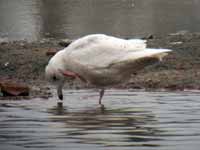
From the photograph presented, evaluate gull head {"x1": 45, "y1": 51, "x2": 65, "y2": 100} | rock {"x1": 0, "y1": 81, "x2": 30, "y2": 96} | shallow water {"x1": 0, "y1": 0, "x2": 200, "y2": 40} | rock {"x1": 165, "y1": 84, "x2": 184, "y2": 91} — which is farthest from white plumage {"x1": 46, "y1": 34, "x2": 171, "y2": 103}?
shallow water {"x1": 0, "y1": 0, "x2": 200, "y2": 40}

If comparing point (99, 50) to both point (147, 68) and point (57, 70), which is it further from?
point (147, 68)

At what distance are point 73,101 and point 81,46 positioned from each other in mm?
750

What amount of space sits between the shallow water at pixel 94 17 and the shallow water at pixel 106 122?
9.64m

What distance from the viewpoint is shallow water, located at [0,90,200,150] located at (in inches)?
303

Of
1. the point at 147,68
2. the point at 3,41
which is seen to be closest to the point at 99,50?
the point at 147,68

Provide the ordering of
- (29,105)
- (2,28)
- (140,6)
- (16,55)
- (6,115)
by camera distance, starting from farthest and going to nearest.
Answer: (140,6), (2,28), (16,55), (29,105), (6,115)

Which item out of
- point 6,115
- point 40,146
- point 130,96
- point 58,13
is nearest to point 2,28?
point 58,13

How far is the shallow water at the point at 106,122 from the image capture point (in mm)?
7684

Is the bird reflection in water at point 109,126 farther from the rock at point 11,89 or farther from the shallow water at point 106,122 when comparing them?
the rock at point 11,89

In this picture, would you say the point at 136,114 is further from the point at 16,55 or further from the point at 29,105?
the point at 16,55

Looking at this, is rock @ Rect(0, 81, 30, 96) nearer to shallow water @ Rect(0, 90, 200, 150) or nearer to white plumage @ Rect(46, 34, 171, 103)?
shallow water @ Rect(0, 90, 200, 150)

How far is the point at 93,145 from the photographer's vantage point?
7570 mm

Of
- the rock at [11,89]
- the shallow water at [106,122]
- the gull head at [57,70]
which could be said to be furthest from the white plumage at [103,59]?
the rock at [11,89]

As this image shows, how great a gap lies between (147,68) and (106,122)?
4.85 m
